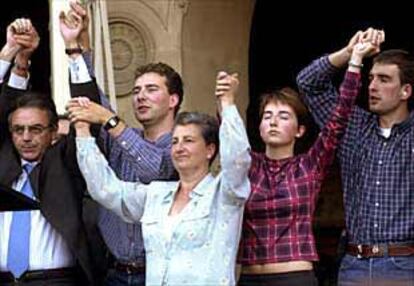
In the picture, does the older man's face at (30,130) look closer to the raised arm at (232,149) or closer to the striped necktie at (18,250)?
the striped necktie at (18,250)

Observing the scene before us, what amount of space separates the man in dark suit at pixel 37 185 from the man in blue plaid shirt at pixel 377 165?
3.43ft

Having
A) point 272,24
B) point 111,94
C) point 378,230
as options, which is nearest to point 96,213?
point 378,230

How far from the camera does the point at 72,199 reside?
190 inches

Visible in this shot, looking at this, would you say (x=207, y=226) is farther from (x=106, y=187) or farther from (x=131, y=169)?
(x=131, y=169)

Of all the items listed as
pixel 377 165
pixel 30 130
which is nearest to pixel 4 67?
pixel 30 130

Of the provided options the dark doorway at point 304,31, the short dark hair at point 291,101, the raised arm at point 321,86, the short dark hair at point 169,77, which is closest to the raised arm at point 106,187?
the short dark hair at point 169,77

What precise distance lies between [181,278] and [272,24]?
6.73 meters

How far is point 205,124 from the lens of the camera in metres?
4.39

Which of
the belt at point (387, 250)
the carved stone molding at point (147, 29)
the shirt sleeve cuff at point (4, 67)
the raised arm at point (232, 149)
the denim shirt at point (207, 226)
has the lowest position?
the belt at point (387, 250)

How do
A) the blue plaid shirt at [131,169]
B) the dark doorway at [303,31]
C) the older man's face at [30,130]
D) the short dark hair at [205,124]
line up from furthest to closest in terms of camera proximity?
the dark doorway at [303,31], the older man's face at [30,130], the blue plaid shirt at [131,169], the short dark hair at [205,124]

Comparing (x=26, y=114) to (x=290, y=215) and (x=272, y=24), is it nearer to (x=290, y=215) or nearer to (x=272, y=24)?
(x=290, y=215)

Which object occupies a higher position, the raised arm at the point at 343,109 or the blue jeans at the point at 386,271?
the raised arm at the point at 343,109

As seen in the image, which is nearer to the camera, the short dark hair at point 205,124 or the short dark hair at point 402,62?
the short dark hair at point 205,124

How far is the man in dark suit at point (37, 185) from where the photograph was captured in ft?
15.6
